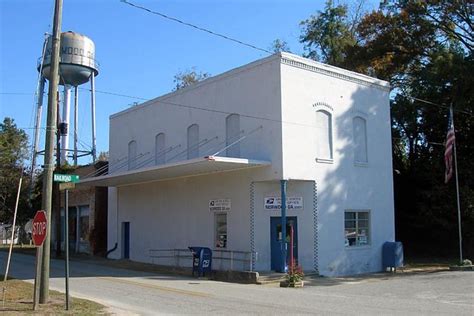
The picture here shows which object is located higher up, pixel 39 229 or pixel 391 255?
pixel 39 229

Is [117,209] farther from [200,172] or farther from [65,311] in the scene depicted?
[65,311]

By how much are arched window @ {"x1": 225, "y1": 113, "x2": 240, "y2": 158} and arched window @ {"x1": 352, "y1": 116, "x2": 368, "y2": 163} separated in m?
5.16

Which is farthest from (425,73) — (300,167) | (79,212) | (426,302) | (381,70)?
(79,212)

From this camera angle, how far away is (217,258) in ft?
77.9

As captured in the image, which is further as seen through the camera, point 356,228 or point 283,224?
point 356,228

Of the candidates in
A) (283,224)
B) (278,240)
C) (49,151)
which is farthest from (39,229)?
(278,240)

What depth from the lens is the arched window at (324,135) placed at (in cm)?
2305

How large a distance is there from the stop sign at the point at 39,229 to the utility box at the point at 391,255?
16128 millimetres

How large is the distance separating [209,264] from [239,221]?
2.23 meters

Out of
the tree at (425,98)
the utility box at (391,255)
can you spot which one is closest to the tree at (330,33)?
the tree at (425,98)

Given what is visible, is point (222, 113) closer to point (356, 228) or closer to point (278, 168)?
point (278, 168)

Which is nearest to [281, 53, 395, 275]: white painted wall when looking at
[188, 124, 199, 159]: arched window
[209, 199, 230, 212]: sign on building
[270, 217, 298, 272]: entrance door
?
Answer: [270, 217, 298, 272]: entrance door

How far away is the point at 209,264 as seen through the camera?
72.1ft

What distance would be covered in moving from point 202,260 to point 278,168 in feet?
15.1
